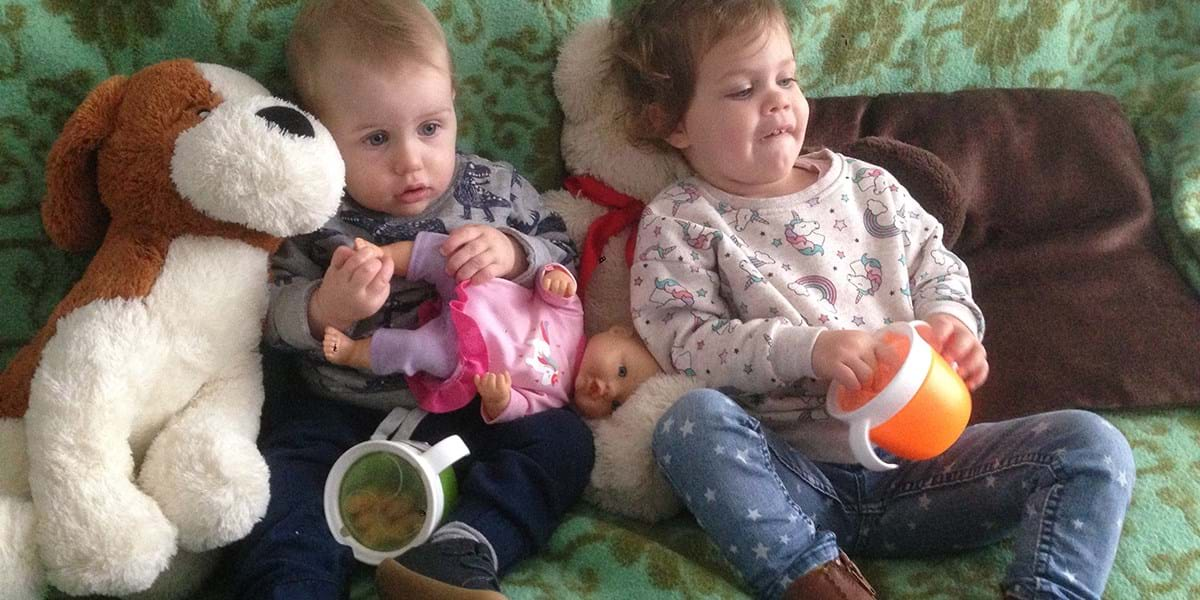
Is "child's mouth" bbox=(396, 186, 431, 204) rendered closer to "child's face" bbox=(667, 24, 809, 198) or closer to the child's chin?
the child's chin

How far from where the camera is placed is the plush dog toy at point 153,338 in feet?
2.99

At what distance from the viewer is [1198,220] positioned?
4.75ft

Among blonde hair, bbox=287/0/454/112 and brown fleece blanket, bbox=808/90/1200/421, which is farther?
→ brown fleece blanket, bbox=808/90/1200/421

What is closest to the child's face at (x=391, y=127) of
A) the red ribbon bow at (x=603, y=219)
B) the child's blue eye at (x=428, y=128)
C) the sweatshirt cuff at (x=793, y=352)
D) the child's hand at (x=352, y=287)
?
the child's blue eye at (x=428, y=128)

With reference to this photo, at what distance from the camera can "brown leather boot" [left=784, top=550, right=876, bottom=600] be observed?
97 centimetres

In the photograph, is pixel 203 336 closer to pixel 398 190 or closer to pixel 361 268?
pixel 361 268

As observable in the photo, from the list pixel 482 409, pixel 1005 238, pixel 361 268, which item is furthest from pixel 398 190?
pixel 1005 238

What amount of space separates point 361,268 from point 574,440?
31cm

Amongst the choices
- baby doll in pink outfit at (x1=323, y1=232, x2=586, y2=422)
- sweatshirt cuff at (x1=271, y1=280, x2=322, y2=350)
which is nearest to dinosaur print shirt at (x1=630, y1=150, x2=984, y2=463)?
baby doll in pink outfit at (x1=323, y1=232, x2=586, y2=422)

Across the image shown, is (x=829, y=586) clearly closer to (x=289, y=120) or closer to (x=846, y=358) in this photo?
(x=846, y=358)

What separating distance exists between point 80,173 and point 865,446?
0.85 meters

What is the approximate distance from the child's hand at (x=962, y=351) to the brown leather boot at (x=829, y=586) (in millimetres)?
297

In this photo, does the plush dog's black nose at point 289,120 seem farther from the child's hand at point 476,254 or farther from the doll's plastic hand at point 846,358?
the doll's plastic hand at point 846,358

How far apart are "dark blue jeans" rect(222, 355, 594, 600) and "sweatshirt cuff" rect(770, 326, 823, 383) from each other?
24 centimetres
